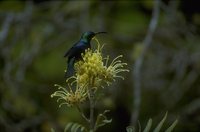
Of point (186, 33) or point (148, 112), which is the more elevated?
point (186, 33)

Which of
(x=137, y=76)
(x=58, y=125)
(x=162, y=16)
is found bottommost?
(x=58, y=125)

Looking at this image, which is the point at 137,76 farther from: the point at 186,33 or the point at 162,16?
the point at 162,16

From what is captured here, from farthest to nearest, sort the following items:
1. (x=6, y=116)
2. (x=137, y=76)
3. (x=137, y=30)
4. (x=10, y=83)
Answer: (x=137, y=30), (x=6, y=116), (x=10, y=83), (x=137, y=76)

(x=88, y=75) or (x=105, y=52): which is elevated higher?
(x=105, y=52)

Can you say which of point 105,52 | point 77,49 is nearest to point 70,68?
point 77,49

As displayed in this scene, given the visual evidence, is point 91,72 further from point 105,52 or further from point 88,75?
point 105,52

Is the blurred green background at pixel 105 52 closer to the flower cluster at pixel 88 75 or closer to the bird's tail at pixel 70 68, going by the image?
the flower cluster at pixel 88 75

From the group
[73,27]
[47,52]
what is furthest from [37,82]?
[73,27]

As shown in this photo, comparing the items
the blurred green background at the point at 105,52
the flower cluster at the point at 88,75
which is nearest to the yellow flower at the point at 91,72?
the flower cluster at the point at 88,75

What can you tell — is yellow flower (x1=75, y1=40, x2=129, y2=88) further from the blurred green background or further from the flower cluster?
the blurred green background
